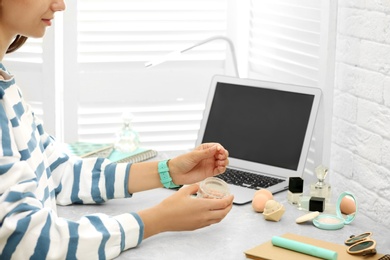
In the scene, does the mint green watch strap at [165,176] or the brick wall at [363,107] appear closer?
the mint green watch strap at [165,176]

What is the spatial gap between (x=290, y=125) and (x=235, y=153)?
191mm

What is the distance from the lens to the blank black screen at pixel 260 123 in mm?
2332

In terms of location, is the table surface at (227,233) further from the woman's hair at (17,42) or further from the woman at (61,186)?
the woman's hair at (17,42)

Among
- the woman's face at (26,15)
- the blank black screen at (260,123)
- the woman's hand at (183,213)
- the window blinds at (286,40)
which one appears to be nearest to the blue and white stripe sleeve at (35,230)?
the woman's hand at (183,213)

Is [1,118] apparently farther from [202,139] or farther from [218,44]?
[218,44]

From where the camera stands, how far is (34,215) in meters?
1.62

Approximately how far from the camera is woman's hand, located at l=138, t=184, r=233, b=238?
181 centimetres

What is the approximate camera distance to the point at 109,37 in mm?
3191

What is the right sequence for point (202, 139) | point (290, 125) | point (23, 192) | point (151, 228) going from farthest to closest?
point (202, 139) < point (290, 125) < point (151, 228) < point (23, 192)

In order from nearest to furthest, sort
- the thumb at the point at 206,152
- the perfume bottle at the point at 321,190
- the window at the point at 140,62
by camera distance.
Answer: the thumb at the point at 206,152 → the perfume bottle at the point at 321,190 → the window at the point at 140,62

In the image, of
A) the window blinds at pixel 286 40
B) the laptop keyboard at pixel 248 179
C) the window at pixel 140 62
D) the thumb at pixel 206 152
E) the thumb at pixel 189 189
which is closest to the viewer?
the thumb at pixel 189 189

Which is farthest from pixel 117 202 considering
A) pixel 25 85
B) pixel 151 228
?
pixel 25 85

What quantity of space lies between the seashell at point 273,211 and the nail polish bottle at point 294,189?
0.38ft

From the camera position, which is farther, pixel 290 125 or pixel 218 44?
pixel 218 44
